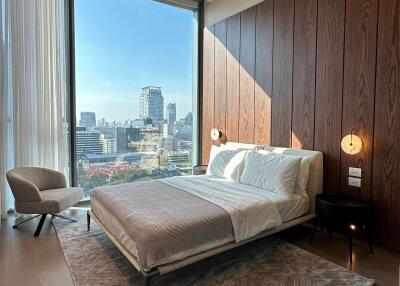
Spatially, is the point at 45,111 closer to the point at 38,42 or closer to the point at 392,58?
the point at 38,42

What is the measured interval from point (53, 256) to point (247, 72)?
11.4 ft

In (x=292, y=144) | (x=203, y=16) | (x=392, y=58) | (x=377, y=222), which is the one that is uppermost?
(x=203, y=16)

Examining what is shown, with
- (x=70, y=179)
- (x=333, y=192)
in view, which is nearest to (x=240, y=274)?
(x=333, y=192)

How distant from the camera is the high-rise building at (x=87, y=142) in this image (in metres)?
4.41

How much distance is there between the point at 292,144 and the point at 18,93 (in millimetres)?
3722

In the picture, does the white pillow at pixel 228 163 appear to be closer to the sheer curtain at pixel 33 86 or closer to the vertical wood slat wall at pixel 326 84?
the vertical wood slat wall at pixel 326 84

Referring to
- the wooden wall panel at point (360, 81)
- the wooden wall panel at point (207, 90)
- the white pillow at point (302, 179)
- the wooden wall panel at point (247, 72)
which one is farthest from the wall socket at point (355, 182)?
the wooden wall panel at point (207, 90)

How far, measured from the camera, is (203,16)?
532cm

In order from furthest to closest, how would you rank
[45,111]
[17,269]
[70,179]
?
[70,179] < [45,111] < [17,269]

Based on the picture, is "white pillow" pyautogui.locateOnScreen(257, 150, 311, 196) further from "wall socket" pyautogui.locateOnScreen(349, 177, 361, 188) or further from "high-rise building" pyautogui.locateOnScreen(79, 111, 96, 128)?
"high-rise building" pyautogui.locateOnScreen(79, 111, 96, 128)

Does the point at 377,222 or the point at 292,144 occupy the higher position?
the point at 292,144

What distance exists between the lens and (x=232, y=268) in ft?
8.30

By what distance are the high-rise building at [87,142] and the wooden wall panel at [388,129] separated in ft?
12.6

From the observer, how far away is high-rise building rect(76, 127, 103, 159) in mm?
4406
